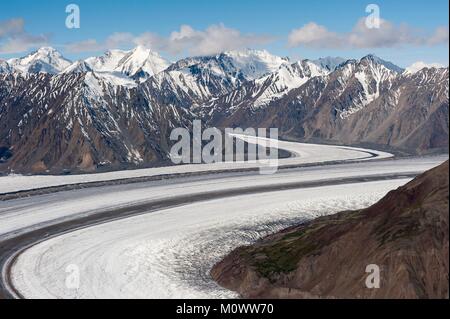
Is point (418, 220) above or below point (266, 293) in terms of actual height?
above

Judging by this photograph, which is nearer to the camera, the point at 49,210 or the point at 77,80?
the point at 49,210

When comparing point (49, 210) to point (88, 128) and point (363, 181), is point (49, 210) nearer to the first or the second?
point (363, 181)

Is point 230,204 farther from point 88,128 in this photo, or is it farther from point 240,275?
point 88,128

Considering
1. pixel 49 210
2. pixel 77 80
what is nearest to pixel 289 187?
pixel 49 210
